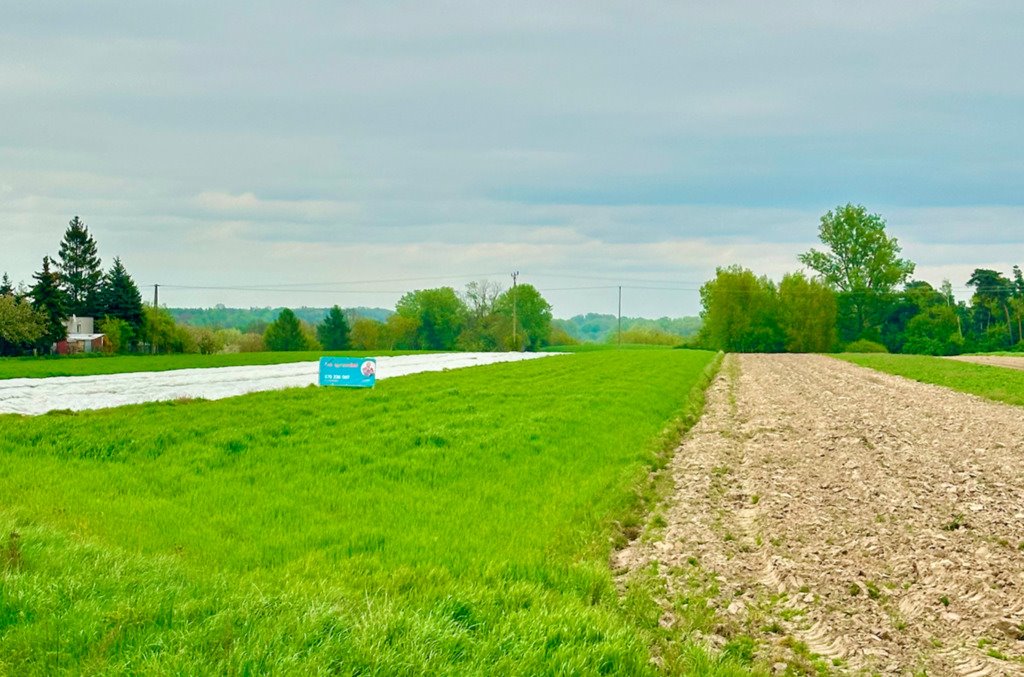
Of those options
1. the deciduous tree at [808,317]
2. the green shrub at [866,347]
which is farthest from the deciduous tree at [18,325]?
the green shrub at [866,347]

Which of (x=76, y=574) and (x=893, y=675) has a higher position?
(x=76, y=574)

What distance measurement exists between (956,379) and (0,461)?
37300mm

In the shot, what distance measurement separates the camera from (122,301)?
83.3 metres

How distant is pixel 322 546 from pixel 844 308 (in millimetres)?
102387

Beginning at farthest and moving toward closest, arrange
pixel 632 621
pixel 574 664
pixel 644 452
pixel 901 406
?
pixel 901 406 → pixel 644 452 → pixel 632 621 → pixel 574 664

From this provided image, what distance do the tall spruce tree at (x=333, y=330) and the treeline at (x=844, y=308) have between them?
155 feet

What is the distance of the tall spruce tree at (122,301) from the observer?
83375mm

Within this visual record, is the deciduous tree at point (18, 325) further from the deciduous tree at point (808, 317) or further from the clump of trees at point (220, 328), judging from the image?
the deciduous tree at point (808, 317)

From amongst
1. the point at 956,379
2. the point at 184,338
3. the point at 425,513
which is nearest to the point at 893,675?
the point at 425,513

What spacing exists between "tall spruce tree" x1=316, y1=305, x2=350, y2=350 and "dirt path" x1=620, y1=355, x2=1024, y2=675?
10112 cm

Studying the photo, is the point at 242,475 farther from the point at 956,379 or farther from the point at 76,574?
the point at 956,379

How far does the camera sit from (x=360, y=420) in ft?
56.6

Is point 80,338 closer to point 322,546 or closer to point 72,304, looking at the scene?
point 72,304

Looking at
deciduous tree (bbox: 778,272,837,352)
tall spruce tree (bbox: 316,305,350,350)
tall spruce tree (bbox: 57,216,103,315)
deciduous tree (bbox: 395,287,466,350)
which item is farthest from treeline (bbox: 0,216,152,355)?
deciduous tree (bbox: 778,272,837,352)
